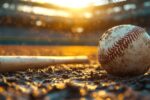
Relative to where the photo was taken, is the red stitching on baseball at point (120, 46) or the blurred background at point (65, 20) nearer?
the red stitching on baseball at point (120, 46)

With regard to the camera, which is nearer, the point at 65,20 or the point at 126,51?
the point at 126,51

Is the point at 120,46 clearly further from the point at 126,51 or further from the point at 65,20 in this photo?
the point at 65,20

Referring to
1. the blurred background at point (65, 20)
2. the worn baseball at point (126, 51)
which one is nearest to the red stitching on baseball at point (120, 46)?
the worn baseball at point (126, 51)

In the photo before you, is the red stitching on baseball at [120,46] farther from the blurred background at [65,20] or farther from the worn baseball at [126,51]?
the blurred background at [65,20]

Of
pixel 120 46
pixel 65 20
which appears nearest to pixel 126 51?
pixel 120 46

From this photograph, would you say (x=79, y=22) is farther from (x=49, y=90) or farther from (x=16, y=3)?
(x=49, y=90)

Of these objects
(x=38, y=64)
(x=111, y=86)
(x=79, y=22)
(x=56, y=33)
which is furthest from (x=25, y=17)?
(x=111, y=86)

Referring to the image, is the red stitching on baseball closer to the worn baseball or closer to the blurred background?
the worn baseball
